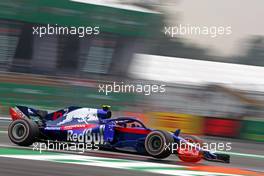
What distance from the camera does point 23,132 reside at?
9062 millimetres

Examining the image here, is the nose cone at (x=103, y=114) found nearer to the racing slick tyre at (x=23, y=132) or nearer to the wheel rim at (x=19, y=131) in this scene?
the racing slick tyre at (x=23, y=132)

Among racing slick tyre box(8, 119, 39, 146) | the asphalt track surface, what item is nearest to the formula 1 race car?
racing slick tyre box(8, 119, 39, 146)

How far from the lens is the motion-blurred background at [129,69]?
1773cm

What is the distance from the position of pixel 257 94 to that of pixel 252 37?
2771cm

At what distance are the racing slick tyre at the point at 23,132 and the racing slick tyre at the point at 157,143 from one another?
177 cm

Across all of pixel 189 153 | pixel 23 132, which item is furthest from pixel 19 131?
pixel 189 153

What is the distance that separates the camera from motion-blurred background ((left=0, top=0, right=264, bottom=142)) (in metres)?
17.7

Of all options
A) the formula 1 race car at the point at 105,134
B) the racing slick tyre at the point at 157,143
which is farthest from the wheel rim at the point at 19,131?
the racing slick tyre at the point at 157,143

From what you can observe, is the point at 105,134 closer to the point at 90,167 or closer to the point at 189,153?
the point at 189,153

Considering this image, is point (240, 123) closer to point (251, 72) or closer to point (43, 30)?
point (251, 72)

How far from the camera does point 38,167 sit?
7070 millimetres

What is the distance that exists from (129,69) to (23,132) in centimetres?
2564

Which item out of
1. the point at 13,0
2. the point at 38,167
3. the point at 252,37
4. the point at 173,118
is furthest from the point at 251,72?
the point at 252,37

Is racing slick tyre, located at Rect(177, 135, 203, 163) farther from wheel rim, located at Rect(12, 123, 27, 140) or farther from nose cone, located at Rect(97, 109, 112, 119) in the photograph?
wheel rim, located at Rect(12, 123, 27, 140)
